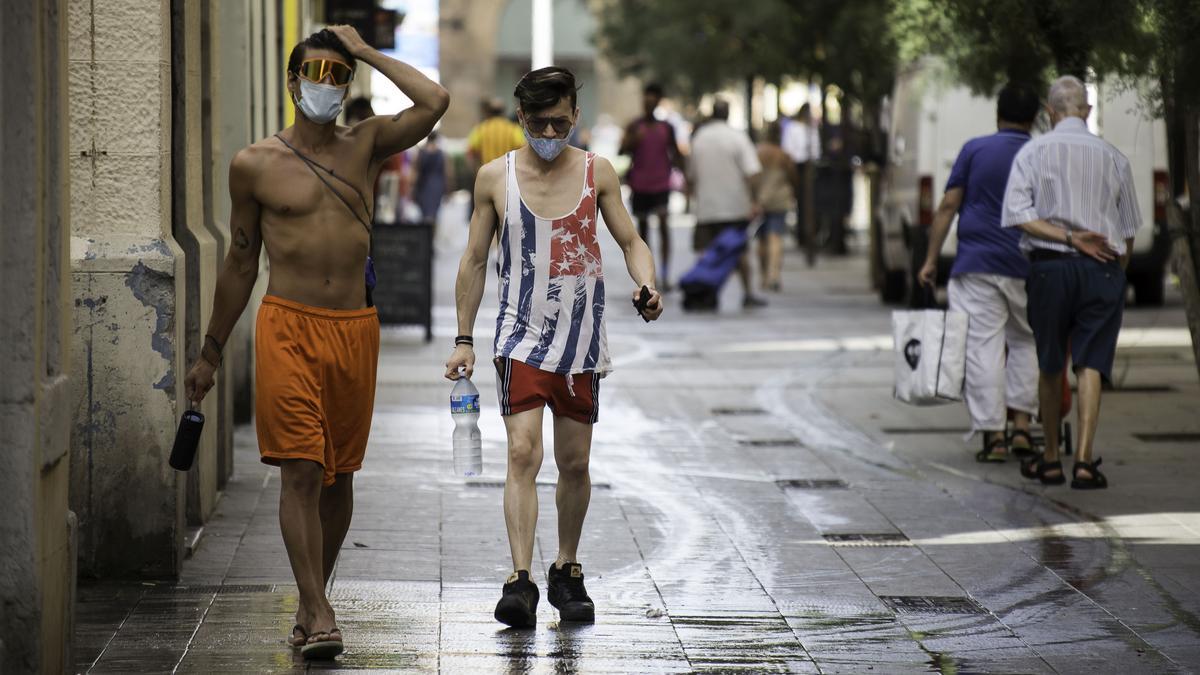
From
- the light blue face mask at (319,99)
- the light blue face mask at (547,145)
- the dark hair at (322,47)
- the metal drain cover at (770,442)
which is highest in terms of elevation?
the dark hair at (322,47)

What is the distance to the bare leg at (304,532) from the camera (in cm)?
605

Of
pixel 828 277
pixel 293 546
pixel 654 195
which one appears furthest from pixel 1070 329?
pixel 828 277

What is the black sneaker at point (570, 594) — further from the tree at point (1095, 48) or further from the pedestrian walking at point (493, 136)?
the pedestrian walking at point (493, 136)

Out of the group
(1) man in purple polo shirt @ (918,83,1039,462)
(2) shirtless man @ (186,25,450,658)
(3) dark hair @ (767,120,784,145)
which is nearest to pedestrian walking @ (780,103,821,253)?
(3) dark hair @ (767,120,784,145)

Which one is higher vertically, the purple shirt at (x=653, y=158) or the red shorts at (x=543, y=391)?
the purple shirt at (x=653, y=158)

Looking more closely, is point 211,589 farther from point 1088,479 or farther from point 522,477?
point 1088,479

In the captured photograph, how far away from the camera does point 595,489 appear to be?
949cm

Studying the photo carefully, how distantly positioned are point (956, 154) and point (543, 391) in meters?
11.7

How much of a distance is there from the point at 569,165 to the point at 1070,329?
365 centimetres

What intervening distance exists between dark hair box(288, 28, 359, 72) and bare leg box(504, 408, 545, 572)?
131 centimetres

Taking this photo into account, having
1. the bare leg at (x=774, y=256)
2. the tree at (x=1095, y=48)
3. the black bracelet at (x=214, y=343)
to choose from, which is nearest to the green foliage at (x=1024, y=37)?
the tree at (x=1095, y=48)

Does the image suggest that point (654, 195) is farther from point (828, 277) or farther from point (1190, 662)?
point (1190, 662)

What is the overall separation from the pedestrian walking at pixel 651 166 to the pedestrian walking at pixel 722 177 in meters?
1.40

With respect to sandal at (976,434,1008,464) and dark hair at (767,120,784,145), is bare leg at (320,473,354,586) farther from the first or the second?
dark hair at (767,120,784,145)
